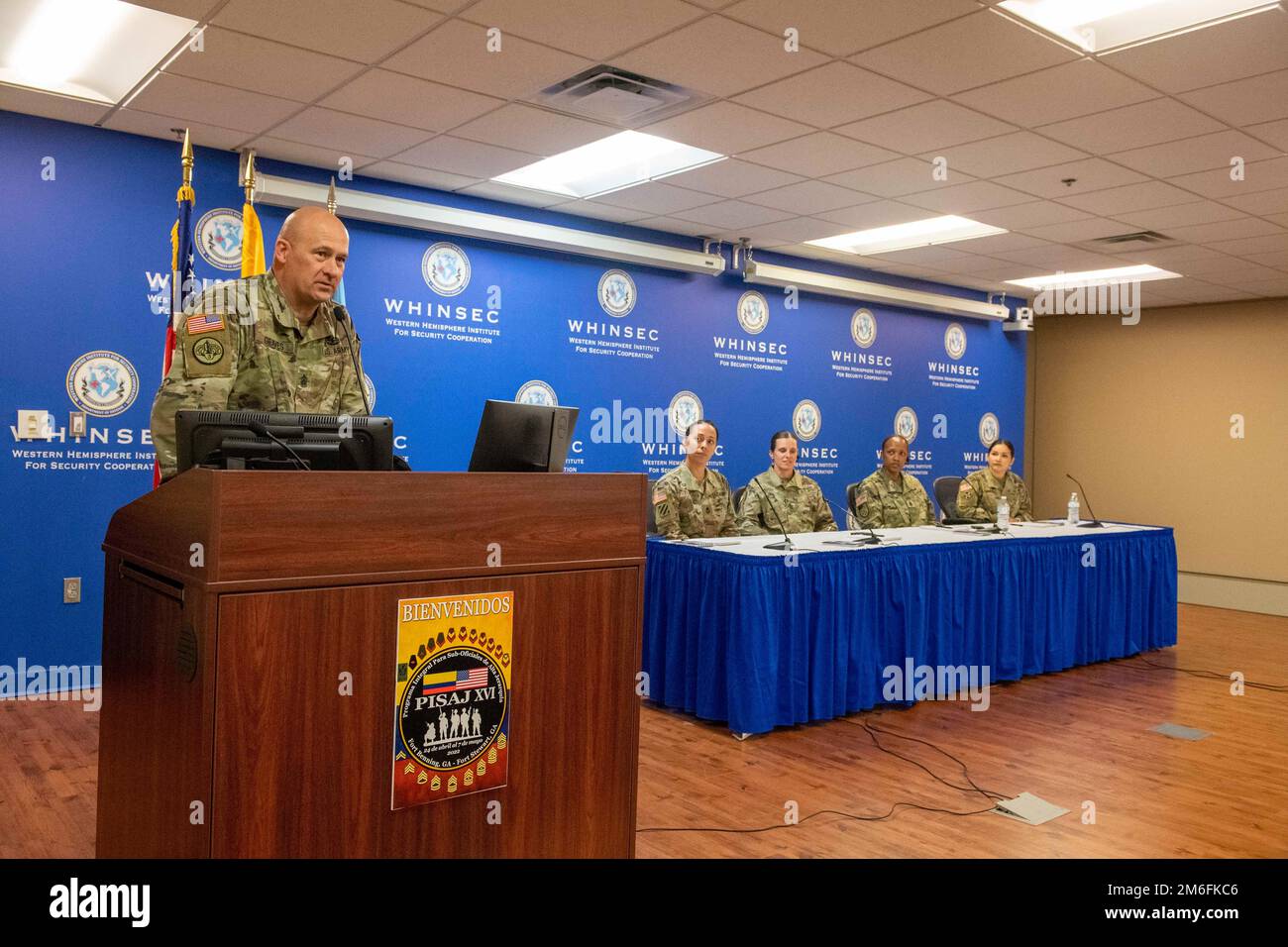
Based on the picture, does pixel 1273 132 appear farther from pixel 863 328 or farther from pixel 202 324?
pixel 202 324

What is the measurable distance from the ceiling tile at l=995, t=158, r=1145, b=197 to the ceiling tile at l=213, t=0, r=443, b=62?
3.10 metres

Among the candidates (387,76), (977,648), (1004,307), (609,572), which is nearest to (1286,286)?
(1004,307)

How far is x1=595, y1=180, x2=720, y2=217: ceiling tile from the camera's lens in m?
5.26

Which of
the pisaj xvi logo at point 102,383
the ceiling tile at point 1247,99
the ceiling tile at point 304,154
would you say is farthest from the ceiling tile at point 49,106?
the ceiling tile at point 1247,99

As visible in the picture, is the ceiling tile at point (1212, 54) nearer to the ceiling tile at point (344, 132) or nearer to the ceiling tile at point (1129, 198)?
the ceiling tile at point (1129, 198)

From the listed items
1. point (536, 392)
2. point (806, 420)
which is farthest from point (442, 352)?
point (806, 420)

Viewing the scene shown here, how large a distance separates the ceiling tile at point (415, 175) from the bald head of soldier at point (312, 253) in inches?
119

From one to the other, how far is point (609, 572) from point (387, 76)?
9.20ft

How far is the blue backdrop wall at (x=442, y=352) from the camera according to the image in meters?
4.26

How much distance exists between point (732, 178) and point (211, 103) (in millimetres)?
2519

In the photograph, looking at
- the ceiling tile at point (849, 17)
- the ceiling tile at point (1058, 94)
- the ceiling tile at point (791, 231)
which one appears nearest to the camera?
the ceiling tile at point (849, 17)

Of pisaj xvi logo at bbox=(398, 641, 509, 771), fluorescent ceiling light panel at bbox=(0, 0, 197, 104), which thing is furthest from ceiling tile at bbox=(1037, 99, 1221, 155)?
pisaj xvi logo at bbox=(398, 641, 509, 771)
